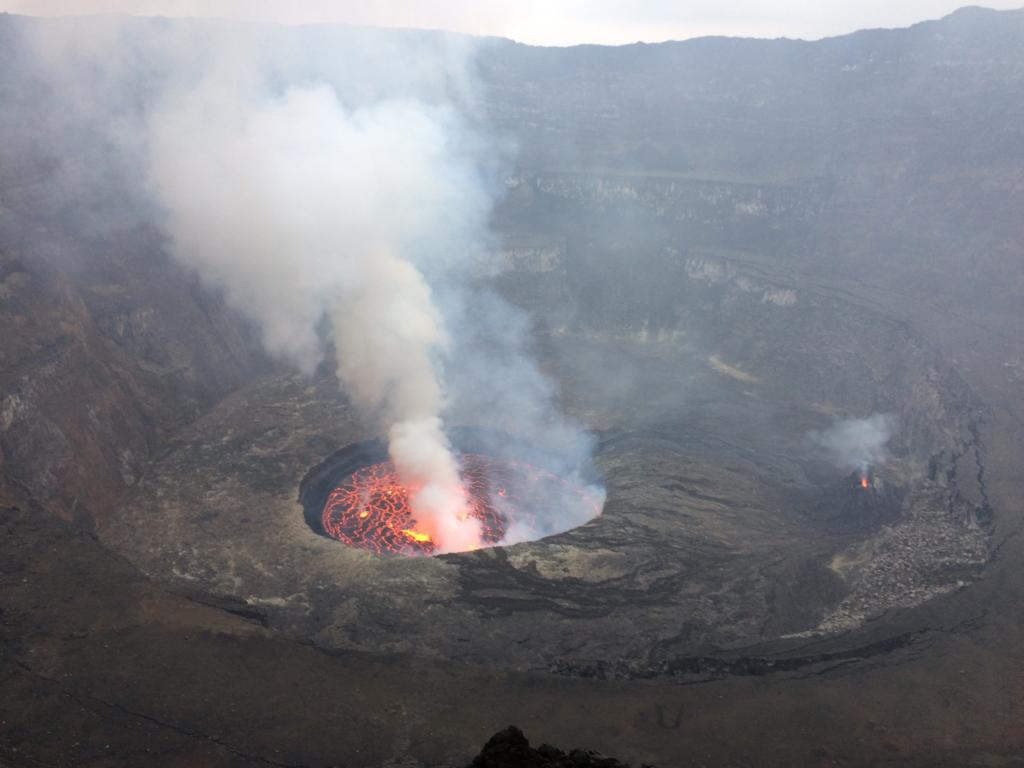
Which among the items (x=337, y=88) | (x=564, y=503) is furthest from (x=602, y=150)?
(x=564, y=503)

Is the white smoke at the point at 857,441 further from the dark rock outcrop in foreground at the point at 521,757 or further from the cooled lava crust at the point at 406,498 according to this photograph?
the dark rock outcrop in foreground at the point at 521,757

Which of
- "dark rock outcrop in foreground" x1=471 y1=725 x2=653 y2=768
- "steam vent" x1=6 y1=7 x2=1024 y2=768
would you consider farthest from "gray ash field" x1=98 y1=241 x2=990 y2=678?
"dark rock outcrop in foreground" x1=471 y1=725 x2=653 y2=768

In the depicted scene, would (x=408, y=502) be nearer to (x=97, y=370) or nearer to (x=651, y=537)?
(x=651, y=537)

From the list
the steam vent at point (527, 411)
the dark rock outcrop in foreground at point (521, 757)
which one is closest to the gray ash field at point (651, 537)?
the steam vent at point (527, 411)

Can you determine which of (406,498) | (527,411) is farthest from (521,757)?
(527,411)

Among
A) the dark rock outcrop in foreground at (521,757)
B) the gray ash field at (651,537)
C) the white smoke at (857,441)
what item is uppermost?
the white smoke at (857,441)

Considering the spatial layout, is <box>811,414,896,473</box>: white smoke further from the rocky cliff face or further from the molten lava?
the rocky cliff face
